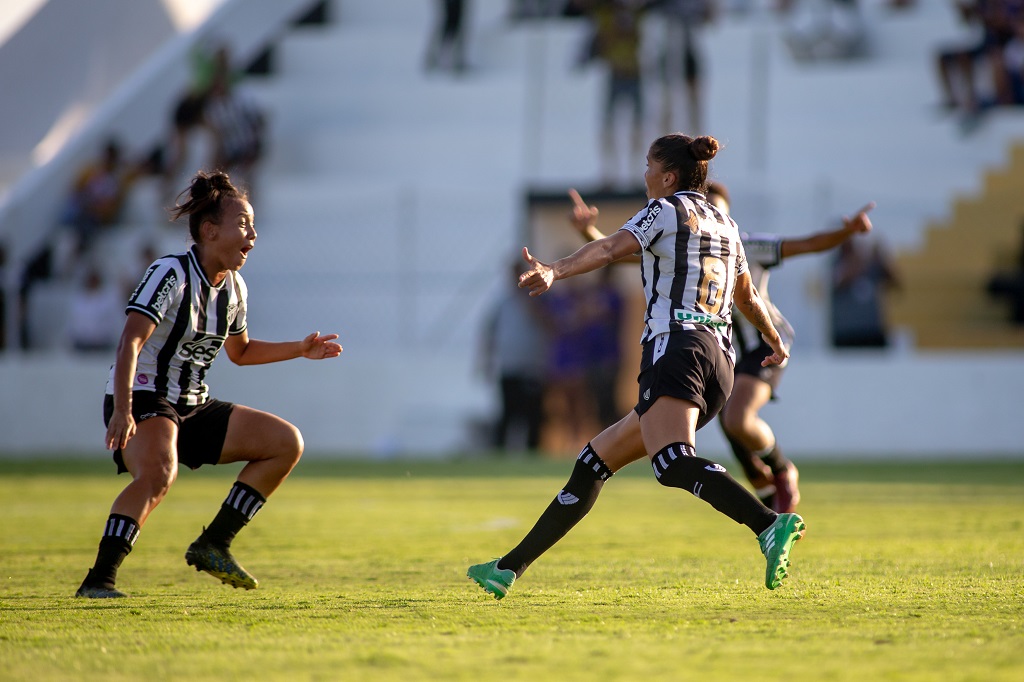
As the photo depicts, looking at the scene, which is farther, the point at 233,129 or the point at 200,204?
the point at 233,129

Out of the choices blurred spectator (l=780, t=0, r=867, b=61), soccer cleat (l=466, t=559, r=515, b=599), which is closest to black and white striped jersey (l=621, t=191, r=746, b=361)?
soccer cleat (l=466, t=559, r=515, b=599)

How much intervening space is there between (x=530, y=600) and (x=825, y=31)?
805 inches

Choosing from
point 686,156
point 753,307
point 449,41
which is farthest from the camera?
point 449,41

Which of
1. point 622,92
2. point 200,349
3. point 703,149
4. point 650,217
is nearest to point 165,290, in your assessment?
point 200,349

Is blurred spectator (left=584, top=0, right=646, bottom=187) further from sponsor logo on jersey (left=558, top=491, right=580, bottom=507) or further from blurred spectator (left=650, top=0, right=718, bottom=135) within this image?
sponsor logo on jersey (left=558, top=491, right=580, bottom=507)

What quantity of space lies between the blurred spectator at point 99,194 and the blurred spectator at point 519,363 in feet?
26.4

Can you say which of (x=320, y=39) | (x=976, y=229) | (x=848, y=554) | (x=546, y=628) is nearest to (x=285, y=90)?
(x=320, y=39)

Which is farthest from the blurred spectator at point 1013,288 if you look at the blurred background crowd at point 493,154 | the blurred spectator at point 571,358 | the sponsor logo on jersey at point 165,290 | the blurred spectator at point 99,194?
the sponsor logo on jersey at point 165,290

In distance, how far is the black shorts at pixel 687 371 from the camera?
→ 17.5 ft

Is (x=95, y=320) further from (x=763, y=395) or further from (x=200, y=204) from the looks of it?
(x=200, y=204)

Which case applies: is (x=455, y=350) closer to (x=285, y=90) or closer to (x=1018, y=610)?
(x=285, y=90)

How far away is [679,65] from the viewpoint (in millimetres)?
22047

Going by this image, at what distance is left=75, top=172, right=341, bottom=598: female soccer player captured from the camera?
5.72 meters

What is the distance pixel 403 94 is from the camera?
1004 inches
